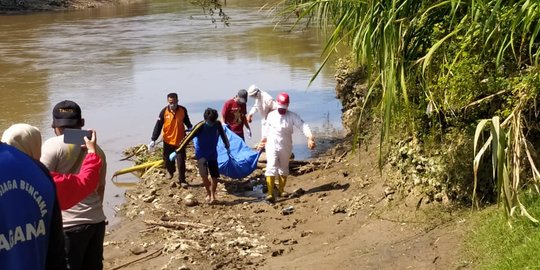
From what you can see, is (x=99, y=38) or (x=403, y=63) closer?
(x=403, y=63)

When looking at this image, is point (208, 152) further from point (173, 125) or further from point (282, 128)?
point (173, 125)

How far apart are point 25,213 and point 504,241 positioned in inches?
136

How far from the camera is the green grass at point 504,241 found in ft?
15.6

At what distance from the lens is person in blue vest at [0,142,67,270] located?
8.64 feet

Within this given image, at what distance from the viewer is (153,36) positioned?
36312 millimetres

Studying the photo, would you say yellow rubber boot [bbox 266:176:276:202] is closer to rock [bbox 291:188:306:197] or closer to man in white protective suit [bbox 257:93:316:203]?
man in white protective suit [bbox 257:93:316:203]

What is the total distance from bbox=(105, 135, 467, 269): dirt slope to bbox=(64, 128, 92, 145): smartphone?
246cm

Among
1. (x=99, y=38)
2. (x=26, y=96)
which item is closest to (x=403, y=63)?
(x=26, y=96)

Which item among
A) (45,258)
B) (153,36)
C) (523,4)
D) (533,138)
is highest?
(523,4)

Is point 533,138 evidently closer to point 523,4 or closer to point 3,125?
point 523,4

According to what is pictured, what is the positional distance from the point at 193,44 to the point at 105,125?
50.9ft

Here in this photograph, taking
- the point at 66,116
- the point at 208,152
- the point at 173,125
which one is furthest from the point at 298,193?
the point at 66,116

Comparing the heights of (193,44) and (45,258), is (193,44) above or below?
below

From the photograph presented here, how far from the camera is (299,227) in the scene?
27.6 feet
